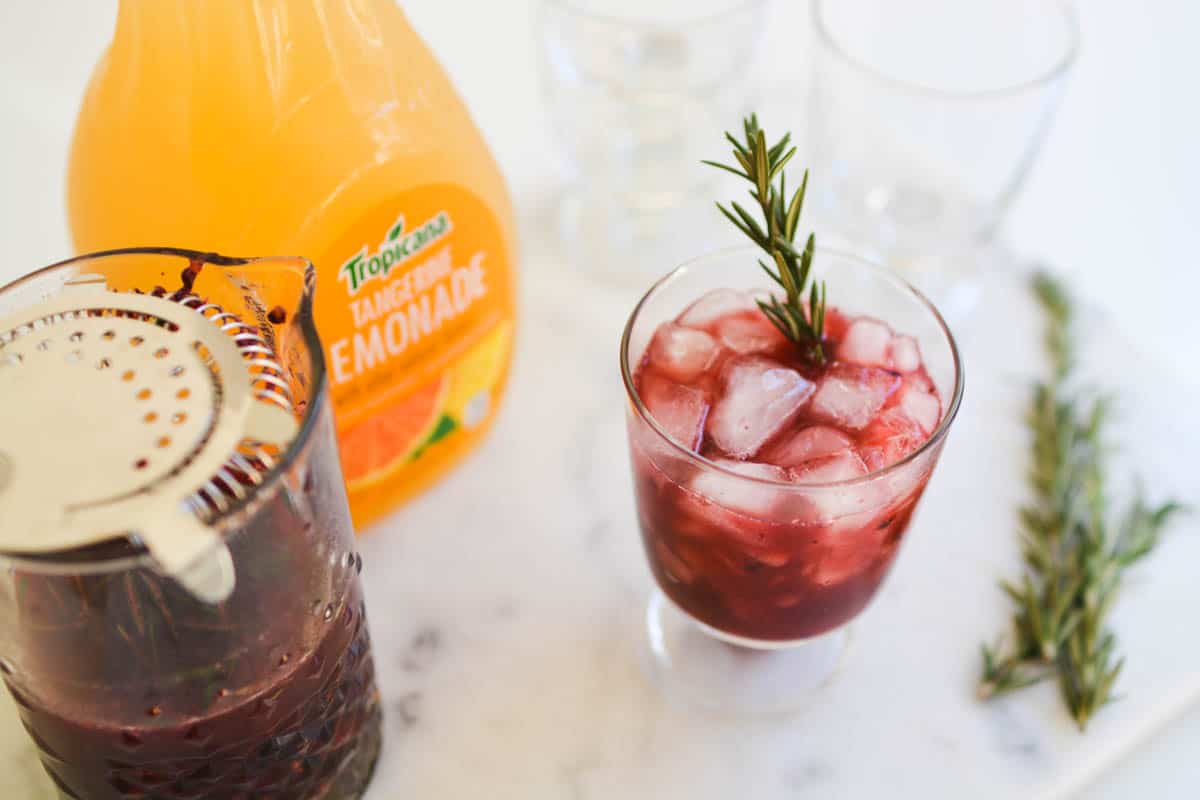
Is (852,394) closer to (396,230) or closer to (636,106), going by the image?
(396,230)

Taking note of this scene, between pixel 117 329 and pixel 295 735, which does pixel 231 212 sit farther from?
pixel 295 735

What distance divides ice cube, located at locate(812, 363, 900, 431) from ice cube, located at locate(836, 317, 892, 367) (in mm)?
11

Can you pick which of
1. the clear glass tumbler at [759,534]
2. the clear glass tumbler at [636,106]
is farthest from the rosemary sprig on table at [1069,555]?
the clear glass tumbler at [636,106]

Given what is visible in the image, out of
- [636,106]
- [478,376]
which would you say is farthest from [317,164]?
[636,106]

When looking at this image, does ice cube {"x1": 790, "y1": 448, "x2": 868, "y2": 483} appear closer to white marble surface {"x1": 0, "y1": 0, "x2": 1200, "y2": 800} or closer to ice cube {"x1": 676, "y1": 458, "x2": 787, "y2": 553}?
ice cube {"x1": 676, "y1": 458, "x2": 787, "y2": 553}

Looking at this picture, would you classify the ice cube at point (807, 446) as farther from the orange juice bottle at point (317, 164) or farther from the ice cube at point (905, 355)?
the orange juice bottle at point (317, 164)

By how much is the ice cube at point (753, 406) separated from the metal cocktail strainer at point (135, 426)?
24 centimetres

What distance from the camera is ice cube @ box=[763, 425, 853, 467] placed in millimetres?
674

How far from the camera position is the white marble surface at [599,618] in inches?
29.7

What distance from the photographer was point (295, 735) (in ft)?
2.07

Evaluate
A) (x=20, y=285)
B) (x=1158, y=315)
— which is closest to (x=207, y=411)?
(x=20, y=285)

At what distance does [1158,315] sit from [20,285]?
1.09m

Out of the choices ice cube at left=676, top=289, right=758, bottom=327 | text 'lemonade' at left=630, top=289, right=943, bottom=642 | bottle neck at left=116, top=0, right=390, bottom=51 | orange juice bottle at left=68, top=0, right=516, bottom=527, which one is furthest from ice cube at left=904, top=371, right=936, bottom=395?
bottle neck at left=116, top=0, right=390, bottom=51

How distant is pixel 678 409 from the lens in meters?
0.69
